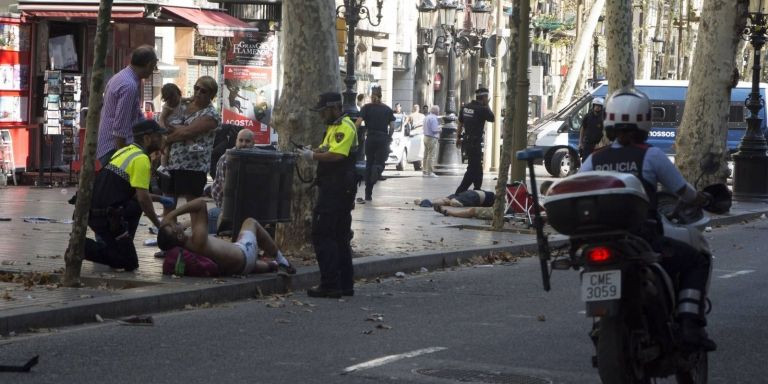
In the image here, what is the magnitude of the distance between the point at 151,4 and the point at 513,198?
7927 millimetres

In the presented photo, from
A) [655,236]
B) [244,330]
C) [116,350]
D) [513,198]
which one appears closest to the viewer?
[655,236]

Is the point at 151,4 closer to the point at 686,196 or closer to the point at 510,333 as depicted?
the point at 510,333

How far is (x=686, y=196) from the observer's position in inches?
306

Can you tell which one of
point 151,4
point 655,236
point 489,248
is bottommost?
point 489,248

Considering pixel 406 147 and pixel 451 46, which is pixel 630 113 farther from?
pixel 451 46

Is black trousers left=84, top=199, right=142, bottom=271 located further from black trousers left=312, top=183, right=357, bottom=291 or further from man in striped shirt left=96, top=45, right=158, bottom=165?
black trousers left=312, top=183, right=357, bottom=291

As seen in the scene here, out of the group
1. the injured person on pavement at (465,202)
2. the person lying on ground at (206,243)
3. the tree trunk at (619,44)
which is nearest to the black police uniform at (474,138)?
the injured person on pavement at (465,202)

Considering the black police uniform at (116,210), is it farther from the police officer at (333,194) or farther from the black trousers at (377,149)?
the black trousers at (377,149)

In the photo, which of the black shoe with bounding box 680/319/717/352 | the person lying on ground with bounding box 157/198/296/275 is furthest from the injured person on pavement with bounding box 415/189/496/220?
the black shoe with bounding box 680/319/717/352

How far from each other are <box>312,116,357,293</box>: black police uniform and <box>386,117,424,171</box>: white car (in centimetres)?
2920

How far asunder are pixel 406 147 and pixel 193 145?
2905cm

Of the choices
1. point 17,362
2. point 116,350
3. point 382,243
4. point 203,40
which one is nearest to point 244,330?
point 116,350

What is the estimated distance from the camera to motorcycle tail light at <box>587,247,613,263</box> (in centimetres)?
712

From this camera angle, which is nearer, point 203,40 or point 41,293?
point 41,293
